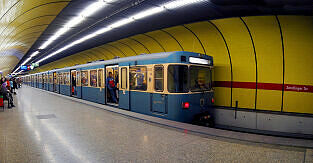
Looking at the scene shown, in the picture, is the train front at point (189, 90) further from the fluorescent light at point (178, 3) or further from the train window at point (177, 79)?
the fluorescent light at point (178, 3)

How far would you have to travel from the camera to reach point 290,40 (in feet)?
26.5

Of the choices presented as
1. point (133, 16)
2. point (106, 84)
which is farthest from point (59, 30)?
point (133, 16)

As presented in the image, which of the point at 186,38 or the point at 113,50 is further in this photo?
the point at 113,50

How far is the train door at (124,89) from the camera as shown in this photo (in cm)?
912

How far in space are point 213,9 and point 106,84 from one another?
678 cm

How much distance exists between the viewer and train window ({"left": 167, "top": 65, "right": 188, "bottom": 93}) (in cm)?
694

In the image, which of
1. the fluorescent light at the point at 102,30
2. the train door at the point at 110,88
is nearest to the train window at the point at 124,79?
the train door at the point at 110,88

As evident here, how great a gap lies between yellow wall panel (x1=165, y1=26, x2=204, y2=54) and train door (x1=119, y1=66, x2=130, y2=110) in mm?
4318

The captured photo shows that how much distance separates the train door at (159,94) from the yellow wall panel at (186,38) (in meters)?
4.85

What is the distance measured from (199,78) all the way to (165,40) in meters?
6.20

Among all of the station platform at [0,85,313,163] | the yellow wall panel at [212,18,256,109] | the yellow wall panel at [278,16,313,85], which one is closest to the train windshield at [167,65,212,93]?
the station platform at [0,85,313,163]

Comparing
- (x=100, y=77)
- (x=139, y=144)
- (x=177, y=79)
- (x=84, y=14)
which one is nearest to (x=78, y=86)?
(x=100, y=77)

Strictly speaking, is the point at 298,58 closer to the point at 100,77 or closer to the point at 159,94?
the point at 159,94

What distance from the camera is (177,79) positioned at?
6953 millimetres
